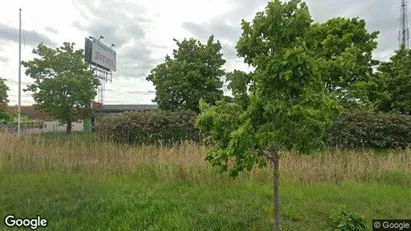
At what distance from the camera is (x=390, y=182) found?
6.73m

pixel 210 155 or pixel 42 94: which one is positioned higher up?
pixel 42 94

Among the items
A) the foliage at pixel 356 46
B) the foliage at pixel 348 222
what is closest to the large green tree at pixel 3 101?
the foliage at pixel 356 46

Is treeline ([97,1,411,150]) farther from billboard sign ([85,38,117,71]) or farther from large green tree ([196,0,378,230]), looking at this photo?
billboard sign ([85,38,117,71])

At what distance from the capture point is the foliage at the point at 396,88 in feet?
58.0

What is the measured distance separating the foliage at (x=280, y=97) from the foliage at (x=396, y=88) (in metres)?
16.7

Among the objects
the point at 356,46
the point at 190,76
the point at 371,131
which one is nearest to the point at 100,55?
the point at 190,76

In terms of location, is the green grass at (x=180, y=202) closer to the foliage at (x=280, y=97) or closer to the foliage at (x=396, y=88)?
the foliage at (x=280, y=97)

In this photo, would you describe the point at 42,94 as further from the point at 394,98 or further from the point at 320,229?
the point at 394,98

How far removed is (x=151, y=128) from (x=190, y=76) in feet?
14.2

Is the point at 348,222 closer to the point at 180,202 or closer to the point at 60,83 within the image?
the point at 180,202

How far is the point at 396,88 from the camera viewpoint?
19109 millimetres

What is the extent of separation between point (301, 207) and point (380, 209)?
1.44 metres

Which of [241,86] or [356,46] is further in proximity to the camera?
[356,46]

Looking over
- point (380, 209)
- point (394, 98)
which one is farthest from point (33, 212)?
point (394, 98)
